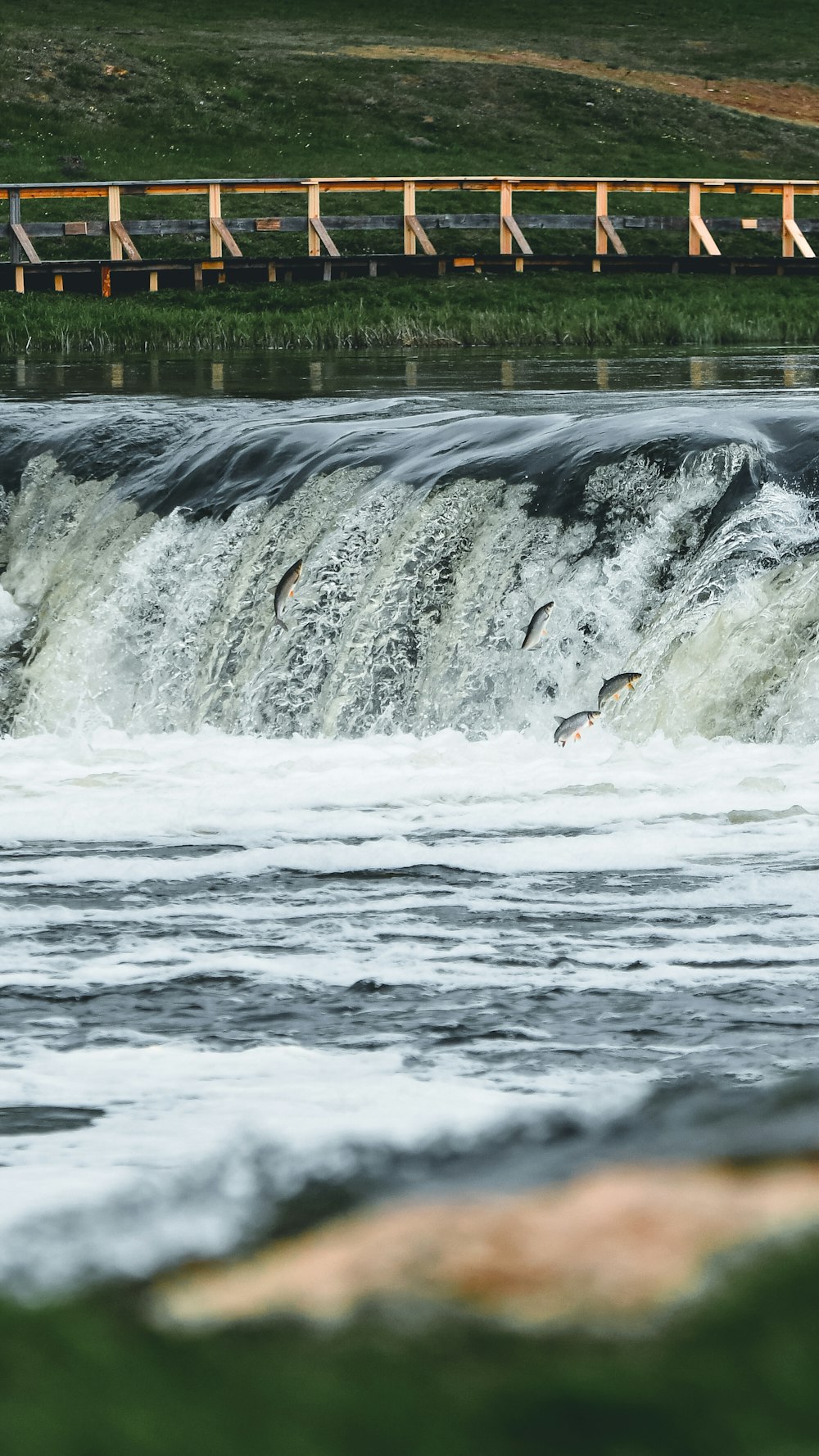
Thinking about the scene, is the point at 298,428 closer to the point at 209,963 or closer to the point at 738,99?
the point at 209,963

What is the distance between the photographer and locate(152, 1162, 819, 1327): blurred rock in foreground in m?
2.81

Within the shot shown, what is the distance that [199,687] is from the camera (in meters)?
11.1

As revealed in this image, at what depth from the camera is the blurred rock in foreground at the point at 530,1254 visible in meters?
2.81

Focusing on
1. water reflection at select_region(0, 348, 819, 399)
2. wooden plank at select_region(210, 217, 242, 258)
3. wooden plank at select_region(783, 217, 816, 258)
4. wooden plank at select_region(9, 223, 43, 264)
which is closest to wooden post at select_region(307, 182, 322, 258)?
wooden plank at select_region(210, 217, 242, 258)

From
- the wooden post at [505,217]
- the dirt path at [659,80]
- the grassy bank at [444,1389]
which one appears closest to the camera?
the grassy bank at [444,1389]

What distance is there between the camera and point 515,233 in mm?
30281

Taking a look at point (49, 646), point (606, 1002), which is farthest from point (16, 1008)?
point (49, 646)

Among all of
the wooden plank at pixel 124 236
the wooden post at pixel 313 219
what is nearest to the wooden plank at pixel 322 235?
the wooden post at pixel 313 219

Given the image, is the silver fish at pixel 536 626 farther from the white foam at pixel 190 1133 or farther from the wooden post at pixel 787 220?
the wooden post at pixel 787 220

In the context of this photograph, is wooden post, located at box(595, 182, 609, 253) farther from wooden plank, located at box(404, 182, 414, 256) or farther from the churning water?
the churning water

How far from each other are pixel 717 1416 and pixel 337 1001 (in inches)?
133

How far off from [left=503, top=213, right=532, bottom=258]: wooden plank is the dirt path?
27067 mm

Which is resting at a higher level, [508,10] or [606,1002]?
[508,10]

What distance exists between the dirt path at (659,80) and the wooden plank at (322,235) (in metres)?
28.2
